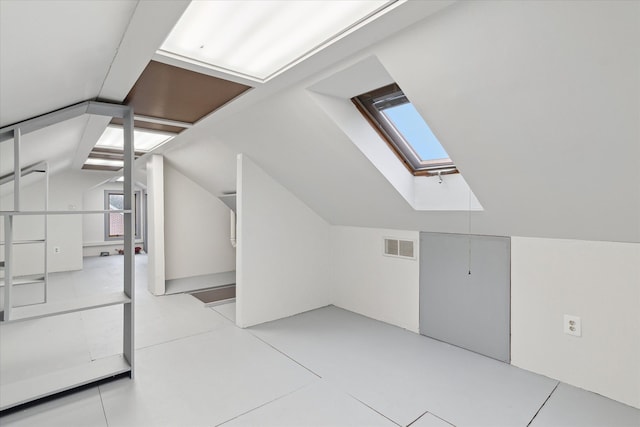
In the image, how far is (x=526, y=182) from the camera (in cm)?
204

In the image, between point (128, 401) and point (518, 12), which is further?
point (128, 401)

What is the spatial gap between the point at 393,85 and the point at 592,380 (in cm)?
237

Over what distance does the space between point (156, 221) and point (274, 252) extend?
6.70 feet

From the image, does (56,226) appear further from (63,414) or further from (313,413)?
(313,413)

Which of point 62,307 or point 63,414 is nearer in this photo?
point 63,414

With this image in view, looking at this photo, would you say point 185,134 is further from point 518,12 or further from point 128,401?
point 518,12

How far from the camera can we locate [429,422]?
75.6 inches

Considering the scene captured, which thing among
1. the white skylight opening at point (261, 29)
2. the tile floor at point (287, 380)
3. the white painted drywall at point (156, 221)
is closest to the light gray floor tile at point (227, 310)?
the tile floor at point (287, 380)

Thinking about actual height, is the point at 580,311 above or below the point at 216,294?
above

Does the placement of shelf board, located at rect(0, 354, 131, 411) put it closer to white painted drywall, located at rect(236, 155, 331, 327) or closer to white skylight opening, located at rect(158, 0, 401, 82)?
white painted drywall, located at rect(236, 155, 331, 327)

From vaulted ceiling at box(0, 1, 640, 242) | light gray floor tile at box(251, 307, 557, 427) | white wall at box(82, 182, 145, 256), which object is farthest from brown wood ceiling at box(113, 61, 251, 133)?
white wall at box(82, 182, 145, 256)

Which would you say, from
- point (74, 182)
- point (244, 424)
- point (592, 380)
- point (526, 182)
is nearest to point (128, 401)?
point (244, 424)

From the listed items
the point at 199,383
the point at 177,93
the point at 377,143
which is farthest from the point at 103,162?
the point at 377,143

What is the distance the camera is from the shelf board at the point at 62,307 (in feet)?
6.77
